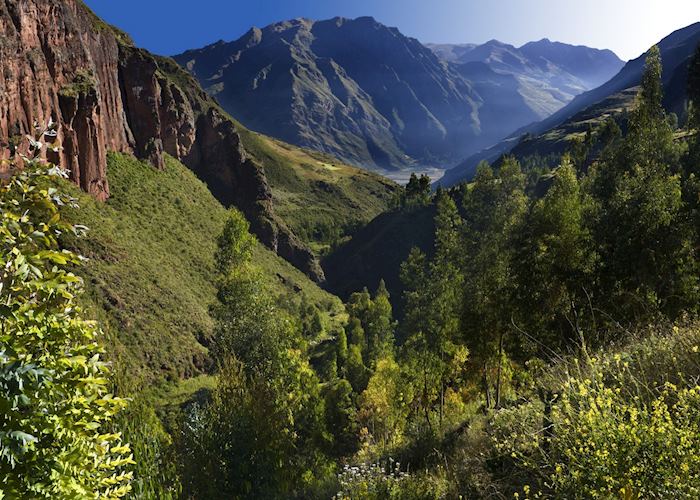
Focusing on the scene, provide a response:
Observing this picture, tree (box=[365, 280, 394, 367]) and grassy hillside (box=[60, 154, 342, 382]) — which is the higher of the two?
grassy hillside (box=[60, 154, 342, 382])

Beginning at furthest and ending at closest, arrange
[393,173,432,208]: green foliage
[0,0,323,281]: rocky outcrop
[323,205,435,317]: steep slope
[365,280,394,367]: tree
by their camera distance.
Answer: [393,173,432,208]: green foliage, [323,205,435,317]: steep slope, [365,280,394,367]: tree, [0,0,323,281]: rocky outcrop

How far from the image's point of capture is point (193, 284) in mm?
71688

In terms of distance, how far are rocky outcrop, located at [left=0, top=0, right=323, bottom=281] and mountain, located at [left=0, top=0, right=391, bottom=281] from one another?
17 centimetres

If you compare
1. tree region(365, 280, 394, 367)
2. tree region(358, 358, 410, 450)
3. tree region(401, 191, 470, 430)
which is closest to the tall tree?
tree region(401, 191, 470, 430)

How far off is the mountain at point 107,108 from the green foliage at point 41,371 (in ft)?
110

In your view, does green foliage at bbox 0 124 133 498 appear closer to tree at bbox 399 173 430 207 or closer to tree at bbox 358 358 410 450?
tree at bbox 358 358 410 450

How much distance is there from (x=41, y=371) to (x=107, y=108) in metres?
90.9

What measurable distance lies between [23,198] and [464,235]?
56.1m

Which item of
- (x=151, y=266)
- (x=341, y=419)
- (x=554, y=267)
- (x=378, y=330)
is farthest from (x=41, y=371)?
(x=378, y=330)

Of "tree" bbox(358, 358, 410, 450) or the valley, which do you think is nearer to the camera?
the valley

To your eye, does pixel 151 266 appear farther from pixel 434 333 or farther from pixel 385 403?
pixel 434 333

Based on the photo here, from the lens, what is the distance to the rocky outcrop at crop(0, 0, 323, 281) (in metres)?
57.0

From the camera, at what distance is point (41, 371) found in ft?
12.8

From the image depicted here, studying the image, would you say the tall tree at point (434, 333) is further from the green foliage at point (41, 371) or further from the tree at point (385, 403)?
the green foliage at point (41, 371)
